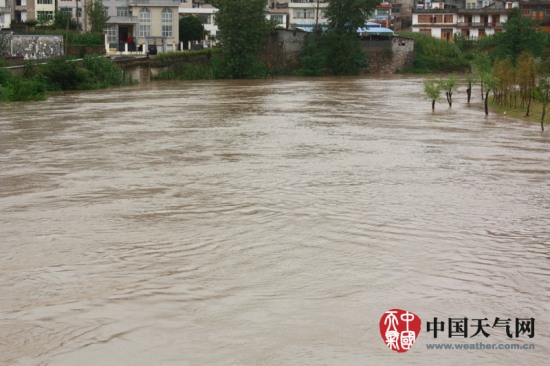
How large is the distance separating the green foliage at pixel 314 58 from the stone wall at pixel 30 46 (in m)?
20.0

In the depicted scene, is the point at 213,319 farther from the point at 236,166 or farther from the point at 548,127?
the point at 548,127

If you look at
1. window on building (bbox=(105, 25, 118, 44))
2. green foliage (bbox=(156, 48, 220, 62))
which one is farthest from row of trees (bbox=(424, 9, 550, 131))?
window on building (bbox=(105, 25, 118, 44))

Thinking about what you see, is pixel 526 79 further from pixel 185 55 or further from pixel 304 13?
pixel 304 13

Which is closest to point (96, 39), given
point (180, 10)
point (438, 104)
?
point (180, 10)

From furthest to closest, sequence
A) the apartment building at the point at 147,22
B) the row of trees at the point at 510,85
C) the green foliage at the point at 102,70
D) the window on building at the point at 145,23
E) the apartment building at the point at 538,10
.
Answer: the apartment building at the point at 538,10 < the window on building at the point at 145,23 < the apartment building at the point at 147,22 < the green foliage at the point at 102,70 < the row of trees at the point at 510,85

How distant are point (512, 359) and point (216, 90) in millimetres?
37198

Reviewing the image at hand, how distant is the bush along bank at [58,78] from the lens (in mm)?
34094

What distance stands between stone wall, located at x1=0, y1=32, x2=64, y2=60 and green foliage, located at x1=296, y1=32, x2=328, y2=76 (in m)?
20.0

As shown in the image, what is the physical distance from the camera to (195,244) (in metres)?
10.0

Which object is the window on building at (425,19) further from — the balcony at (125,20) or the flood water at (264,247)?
the flood water at (264,247)

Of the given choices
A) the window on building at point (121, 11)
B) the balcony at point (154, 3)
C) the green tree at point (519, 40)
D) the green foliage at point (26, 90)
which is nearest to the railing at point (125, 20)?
the window on building at point (121, 11)

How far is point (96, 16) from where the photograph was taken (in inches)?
2530

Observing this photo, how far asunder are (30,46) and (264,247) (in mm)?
40845

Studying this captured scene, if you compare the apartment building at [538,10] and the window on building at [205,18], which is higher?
the apartment building at [538,10]
